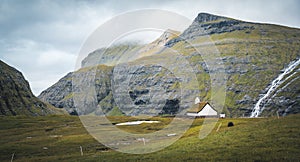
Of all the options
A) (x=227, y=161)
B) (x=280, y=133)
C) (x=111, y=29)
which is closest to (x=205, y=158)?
(x=227, y=161)

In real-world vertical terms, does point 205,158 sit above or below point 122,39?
below

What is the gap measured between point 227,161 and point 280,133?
1415 centimetres

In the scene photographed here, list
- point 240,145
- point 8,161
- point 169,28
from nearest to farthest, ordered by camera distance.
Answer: point 240,145 → point 169,28 → point 8,161

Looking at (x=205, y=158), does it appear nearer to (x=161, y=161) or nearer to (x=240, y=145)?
(x=161, y=161)

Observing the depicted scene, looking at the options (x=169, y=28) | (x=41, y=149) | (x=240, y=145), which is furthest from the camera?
(x=41, y=149)

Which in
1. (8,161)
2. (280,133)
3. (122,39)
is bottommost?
(8,161)

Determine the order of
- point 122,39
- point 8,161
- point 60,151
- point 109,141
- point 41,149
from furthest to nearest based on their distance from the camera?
1. point 109,141
2. point 41,149
3. point 60,151
4. point 8,161
5. point 122,39

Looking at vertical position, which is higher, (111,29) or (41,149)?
(111,29)

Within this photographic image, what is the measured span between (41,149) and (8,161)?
10.1 metres

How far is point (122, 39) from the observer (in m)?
41.7

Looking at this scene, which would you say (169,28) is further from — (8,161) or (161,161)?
(8,161)

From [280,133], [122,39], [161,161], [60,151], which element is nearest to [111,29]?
[122,39]

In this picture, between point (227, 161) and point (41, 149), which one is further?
point (41, 149)

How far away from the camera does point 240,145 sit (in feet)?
112
